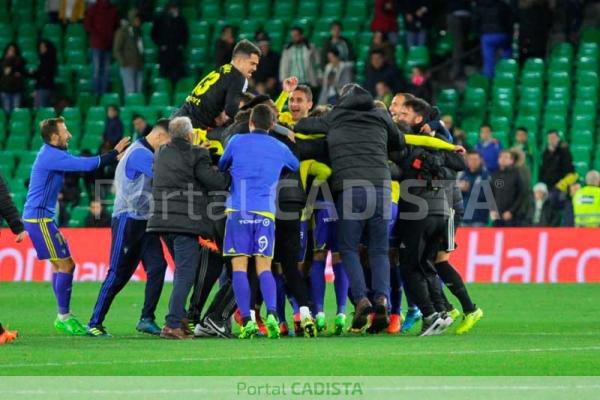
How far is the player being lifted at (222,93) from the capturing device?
51.0 ft

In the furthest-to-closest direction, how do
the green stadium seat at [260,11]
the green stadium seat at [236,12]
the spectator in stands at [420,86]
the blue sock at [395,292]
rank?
1. the green stadium seat at [236,12]
2. the green stadium seat at [260,11]
3. the spectator in stands at [420,86]
4. the blue sock at [395,292]

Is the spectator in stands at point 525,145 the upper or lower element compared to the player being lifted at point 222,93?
lower

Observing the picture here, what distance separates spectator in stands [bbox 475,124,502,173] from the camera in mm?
25781

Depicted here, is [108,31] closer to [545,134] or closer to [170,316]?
[545,134]

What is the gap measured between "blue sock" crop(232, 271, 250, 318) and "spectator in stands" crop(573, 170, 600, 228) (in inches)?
433

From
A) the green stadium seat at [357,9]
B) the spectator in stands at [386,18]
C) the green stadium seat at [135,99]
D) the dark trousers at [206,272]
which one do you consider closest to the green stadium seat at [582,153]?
the spectator in stands at [386,18]

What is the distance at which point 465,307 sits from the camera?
1534cm

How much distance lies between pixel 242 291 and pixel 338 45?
562 inches

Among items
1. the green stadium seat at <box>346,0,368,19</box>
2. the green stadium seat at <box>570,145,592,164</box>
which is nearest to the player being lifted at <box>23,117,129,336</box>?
the green stadium seat at <box>570,145,592,164</box>

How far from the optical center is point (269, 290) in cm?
1430

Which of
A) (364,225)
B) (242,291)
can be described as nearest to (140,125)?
(364,225)

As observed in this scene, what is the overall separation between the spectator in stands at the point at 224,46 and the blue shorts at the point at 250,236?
14.6 m

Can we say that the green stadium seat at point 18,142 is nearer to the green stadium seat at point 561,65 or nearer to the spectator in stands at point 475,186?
the spectator in stands at point 475,186
